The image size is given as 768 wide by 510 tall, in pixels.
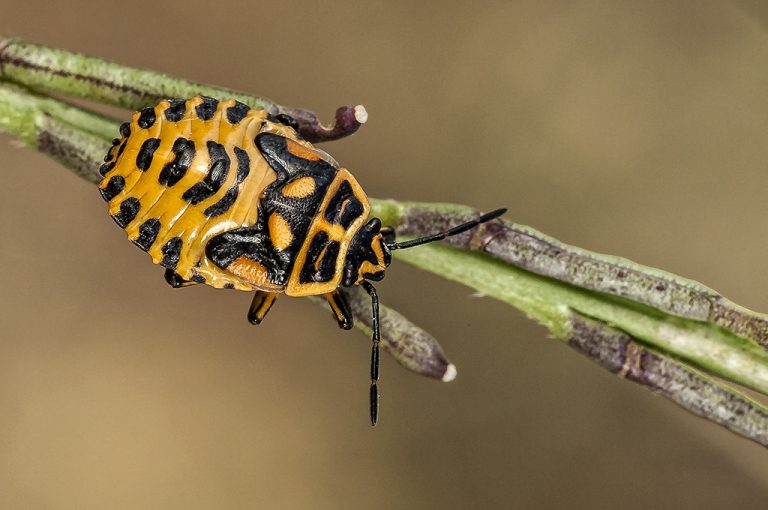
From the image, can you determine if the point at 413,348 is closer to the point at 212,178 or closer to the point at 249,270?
the point at 249,270

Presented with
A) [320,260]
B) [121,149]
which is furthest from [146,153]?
[320,260]

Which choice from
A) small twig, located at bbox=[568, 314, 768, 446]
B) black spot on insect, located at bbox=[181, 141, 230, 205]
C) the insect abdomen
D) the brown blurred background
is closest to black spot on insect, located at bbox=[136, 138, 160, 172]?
the insect abdomen

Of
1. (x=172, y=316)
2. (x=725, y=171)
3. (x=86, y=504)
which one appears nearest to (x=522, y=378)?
(x=725, y=171)

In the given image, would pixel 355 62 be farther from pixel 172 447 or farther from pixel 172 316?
pixel 172 447

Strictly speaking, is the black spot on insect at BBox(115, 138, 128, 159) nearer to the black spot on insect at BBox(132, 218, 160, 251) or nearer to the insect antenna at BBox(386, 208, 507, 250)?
the black spot on insect at BBox(132, 218, 160, 251)

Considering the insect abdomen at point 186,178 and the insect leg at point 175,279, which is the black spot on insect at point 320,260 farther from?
the insect leg at point 175,279

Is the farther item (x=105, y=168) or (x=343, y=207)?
(x=343, y=207)

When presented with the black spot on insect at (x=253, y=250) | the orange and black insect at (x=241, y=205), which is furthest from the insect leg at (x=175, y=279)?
the black spot on insect at (x=253, y=250)
